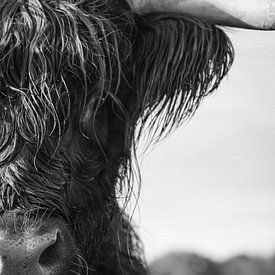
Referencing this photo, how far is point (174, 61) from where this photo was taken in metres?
2.06

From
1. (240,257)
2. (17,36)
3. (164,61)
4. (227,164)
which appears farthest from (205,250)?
(17,36)

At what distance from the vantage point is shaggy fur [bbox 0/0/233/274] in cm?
177

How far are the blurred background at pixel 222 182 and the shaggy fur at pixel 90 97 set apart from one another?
15 cm

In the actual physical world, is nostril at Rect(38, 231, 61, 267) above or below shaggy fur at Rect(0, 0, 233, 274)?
below

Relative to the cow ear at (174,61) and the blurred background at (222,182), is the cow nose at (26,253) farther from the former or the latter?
the blurred background at (222,182)

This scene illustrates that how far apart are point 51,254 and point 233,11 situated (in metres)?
0.66

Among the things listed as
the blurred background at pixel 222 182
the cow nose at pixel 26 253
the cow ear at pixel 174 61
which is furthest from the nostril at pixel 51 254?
the blurred background at pixel 222 182

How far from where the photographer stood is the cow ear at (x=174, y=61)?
79.8 inches

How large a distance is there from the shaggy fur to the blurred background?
0.15 m

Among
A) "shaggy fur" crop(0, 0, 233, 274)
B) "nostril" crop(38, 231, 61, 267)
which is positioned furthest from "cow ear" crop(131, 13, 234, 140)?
"nostril" crop(38, 231, 61, 267)

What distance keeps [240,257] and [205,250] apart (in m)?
0.26

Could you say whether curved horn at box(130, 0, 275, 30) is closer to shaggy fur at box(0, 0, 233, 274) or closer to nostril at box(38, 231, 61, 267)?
shaggy fur at box(0, 0, 233, 274)

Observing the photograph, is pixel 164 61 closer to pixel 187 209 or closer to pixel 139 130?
pixel 139 130

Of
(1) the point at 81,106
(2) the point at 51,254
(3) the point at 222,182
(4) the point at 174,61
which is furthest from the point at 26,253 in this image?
(3) the point at 222,182
